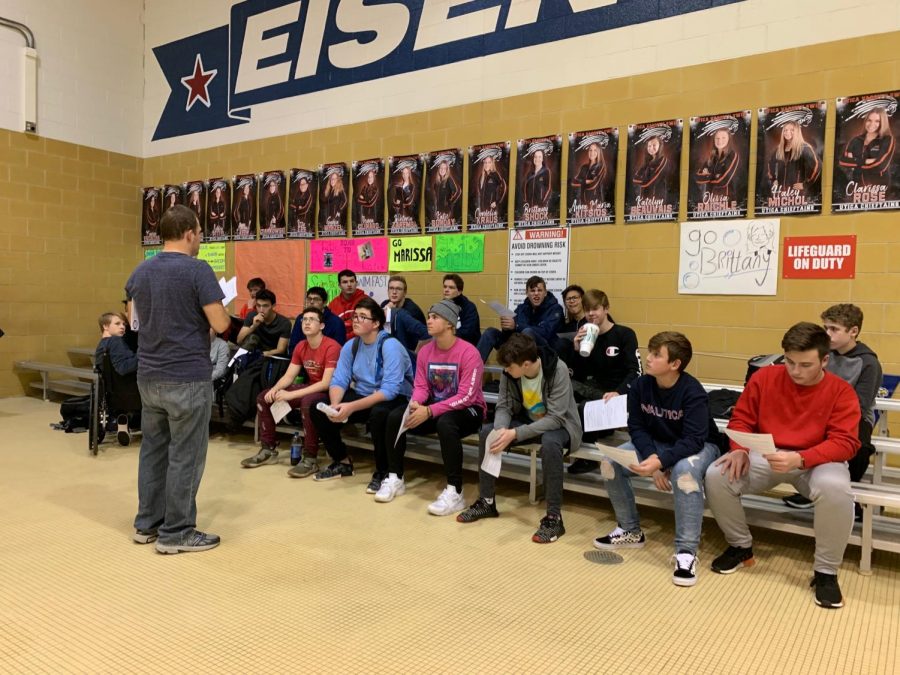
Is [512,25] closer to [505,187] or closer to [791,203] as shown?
[505,187]

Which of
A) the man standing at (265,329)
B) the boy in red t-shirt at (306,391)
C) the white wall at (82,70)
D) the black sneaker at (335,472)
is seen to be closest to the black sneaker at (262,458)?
the boy in red t-shirt at (306,391)

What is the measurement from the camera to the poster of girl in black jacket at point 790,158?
3.91 meters

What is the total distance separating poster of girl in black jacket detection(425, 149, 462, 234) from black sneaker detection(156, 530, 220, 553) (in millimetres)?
3270

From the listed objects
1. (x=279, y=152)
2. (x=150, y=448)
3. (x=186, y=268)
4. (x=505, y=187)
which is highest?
(x=279, y=152)

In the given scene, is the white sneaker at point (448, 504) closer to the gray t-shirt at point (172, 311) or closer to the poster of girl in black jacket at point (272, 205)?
the gray t-shirt at point (172, 311)

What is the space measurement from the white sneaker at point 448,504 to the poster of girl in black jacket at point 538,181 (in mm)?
2338

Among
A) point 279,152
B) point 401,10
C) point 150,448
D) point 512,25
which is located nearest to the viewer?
point 150,448

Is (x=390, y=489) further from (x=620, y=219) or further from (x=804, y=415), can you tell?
(x=620, y=219)

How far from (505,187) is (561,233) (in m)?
0.63

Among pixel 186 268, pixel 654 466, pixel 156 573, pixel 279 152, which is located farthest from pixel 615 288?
pixel 279 152

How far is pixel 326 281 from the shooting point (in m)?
6.23

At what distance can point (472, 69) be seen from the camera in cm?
525

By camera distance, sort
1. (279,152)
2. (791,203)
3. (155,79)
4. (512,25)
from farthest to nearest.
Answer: (155,79)
(279,152)
(512,25)
(791,203)

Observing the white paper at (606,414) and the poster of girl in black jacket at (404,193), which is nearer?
the white paper at (606,414)
